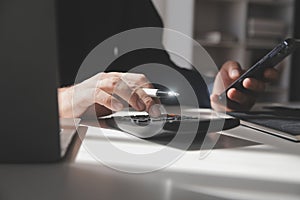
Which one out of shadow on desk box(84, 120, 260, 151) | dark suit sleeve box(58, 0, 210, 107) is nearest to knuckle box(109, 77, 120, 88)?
shadow on desk box(84, 120, 260, 151)

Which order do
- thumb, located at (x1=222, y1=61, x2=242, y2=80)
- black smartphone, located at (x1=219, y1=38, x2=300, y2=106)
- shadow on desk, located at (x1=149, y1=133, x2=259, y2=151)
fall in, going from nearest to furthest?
shadow on desk, located at (x1=149, y1=133, x2=259, y2=151), black smartphone, located at (x1=219, y1=38, x2=300, y2=106), thumb, located at (x1=222, y1=61, x2=242, y2=80)

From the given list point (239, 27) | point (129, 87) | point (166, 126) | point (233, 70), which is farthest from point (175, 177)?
point (239, 27)

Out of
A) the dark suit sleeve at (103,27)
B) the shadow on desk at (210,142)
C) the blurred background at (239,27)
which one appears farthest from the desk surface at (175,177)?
the blurred background at (239,27)

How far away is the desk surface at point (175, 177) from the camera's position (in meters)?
0.28

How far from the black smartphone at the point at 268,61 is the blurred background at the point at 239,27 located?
1752 millimetres

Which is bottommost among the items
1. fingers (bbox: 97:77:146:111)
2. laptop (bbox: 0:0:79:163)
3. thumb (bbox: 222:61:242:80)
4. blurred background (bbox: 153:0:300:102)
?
blurred background (bbox: 153:0:300:102)

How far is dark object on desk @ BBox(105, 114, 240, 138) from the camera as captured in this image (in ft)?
1.57

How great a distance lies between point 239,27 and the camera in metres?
2.67

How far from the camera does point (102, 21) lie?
1444 millimetres

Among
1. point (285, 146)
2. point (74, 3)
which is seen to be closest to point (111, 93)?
point (285, 146)

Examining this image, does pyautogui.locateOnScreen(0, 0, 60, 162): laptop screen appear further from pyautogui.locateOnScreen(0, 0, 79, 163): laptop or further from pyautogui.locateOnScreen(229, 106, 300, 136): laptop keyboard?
pyautogui.locateOnScreen(229, 106, 300, 136): laptop keyboard

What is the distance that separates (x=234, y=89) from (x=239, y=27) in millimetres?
1987

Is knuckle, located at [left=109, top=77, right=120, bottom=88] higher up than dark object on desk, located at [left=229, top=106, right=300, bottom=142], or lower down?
higher up

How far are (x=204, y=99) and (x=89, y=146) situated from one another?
558 millimetres
